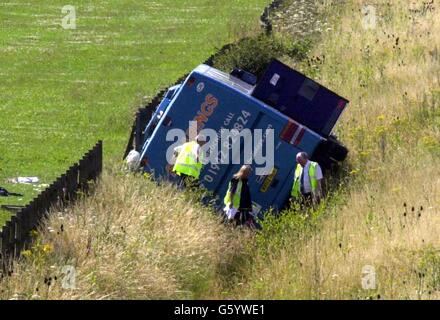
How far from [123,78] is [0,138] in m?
8.09

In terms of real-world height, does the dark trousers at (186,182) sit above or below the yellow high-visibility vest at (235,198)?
above

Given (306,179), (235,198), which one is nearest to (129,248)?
(235,198)

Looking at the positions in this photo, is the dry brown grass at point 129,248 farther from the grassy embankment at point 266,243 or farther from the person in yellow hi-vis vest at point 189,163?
the person in yellow hi-vis vest at point 189,163

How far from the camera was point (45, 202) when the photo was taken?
663 inches

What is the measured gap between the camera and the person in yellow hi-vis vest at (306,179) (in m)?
21.3

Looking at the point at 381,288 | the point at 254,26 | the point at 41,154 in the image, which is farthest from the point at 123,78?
the point at 381,288

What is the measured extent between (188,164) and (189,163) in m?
0.03

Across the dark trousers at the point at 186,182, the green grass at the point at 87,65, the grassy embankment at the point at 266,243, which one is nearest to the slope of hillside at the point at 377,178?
the grassy embankment at the point at 266,243

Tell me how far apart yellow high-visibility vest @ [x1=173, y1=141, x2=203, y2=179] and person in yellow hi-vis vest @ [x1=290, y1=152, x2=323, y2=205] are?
1749 millimetres

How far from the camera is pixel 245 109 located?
22.0 metres

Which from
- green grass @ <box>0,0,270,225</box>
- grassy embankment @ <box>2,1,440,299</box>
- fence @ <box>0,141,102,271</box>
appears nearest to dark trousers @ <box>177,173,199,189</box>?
grassy embankment @ <box>2,1,440,299</box>

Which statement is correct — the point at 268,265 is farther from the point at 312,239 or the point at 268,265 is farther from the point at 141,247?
the point at 141,247

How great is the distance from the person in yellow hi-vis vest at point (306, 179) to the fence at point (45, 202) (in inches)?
138

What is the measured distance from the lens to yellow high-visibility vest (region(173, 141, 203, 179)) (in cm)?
2109
